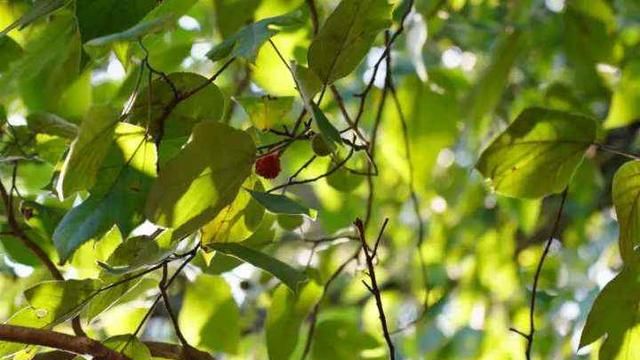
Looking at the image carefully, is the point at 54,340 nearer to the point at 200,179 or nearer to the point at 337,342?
the point at 200,179

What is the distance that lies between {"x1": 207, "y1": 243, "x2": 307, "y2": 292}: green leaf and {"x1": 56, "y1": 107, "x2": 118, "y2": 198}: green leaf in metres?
0.07

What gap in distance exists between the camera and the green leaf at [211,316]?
775 millimetres

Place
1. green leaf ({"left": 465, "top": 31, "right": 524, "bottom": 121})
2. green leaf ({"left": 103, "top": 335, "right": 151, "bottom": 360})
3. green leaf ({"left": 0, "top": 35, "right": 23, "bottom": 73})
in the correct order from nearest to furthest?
green leaf ({"left": 103, "top": 335, "right": 151, "bottom": 360})
green leaf ({"left": 0, "top": 35, "right": 23, "bottom": 73})
green leaf ({"left": 465, "top": 31, "right": 524, "bottom": 121})

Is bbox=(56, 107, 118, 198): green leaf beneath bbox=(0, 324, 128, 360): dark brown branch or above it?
above

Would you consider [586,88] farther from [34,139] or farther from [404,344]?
[34,139]

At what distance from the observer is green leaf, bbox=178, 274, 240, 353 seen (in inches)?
30.5

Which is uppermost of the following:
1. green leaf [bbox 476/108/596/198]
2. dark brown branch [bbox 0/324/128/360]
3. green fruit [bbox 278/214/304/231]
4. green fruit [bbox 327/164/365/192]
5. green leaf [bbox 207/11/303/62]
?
green leaf [bbox 207/11/303/62]

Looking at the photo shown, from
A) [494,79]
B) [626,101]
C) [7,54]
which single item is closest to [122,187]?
[7,54]

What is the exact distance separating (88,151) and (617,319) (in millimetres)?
306

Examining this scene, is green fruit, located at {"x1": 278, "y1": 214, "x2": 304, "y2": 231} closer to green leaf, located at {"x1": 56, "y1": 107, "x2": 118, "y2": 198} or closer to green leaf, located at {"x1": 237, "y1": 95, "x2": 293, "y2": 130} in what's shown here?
green leaf, located at {"x1": 237, "y1": 95, "x2": 293, "y2": 130}

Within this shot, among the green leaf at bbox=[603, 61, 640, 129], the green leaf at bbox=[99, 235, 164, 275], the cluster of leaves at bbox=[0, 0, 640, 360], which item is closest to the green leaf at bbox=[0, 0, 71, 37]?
the cluster of leaves at bbox=[0, 0, 640, 360]

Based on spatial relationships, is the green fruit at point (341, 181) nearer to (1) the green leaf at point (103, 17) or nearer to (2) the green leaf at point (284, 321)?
(2) the green leaf at point (284, 321)

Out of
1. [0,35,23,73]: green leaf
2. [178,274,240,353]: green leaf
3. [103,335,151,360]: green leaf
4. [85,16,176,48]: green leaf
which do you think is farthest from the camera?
[178,274,240,353]: green leaf

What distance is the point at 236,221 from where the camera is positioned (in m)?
0.54
